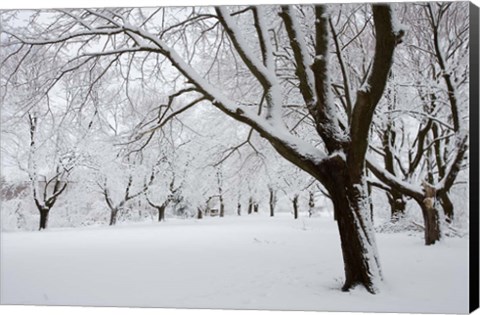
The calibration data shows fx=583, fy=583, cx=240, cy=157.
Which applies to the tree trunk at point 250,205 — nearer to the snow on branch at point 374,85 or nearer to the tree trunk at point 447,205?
the snow on branch at point 374,85

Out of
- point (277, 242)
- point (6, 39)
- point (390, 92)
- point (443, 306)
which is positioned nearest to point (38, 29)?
point (6, 39)

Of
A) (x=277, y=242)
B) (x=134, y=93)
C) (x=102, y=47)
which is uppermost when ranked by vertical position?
(x=102, y=47)

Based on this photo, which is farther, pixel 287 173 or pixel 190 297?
pixel 287 173

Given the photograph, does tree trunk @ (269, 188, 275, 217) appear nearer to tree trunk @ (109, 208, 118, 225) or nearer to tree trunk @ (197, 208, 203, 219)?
tree trunk @ (197, 208, 203, 219)

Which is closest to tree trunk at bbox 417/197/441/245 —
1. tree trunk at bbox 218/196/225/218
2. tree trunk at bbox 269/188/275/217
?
tree trunk at bbox 269/188/275/217

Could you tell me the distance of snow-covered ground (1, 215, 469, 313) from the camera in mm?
4145

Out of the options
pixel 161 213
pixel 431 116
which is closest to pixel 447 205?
pixel 431 116

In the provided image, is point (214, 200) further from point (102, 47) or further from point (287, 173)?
point (102, 47)

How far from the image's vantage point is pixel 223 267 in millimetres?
4516

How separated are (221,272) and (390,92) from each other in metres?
2.02

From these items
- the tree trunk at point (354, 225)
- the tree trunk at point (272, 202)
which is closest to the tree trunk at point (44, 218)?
the tree trunk at point (272, 202)

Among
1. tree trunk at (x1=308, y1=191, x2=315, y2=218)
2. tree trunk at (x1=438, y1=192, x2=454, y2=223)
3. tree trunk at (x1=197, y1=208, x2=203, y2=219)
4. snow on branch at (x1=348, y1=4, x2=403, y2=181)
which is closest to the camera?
snow on branch at (x1=348, y1=4, x2=403, y2=181)

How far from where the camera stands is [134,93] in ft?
15.8

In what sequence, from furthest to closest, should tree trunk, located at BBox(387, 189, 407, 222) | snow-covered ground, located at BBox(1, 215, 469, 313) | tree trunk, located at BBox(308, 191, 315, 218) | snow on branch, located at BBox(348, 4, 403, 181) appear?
tree trunk, located at BBox(308, 191, 315, 218) < tree trunk, located at BBox(387, 189, 407, 222) < snow-covered ground, located at BBox(1, 215, 469, 313) < snow on branch, located at BBox(348, 4, 403, 181)
